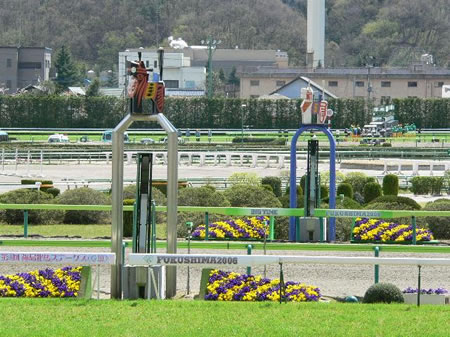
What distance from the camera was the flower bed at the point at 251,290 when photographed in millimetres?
11344

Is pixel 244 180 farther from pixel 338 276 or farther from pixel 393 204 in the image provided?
pixel 338 276

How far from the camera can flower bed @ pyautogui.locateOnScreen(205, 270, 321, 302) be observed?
1134 centimetres

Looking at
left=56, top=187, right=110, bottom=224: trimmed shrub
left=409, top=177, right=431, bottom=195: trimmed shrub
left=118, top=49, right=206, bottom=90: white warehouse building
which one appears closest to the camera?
left=56, top=187, right=110, bottom=224: trimmed shrub

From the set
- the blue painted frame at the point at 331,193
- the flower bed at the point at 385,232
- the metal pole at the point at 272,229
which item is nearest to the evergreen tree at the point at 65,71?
the blue painted frame at the point at 331,193

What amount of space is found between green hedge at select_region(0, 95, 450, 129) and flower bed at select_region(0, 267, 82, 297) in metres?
59.2

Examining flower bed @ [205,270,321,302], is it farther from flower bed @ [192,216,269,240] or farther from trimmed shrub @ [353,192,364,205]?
trimmed shrub @ [353,192,364,205]

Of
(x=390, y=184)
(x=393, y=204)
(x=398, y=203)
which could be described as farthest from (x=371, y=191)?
(x=393, y=204)

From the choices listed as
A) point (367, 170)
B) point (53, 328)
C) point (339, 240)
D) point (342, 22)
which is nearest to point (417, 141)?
point (367, 170)

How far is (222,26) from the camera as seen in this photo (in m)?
149

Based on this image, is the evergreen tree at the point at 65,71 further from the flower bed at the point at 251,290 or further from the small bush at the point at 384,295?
the small bush at the point at 384,295

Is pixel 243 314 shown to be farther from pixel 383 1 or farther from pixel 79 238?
pixel 383 1

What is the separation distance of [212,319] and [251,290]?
159 cm

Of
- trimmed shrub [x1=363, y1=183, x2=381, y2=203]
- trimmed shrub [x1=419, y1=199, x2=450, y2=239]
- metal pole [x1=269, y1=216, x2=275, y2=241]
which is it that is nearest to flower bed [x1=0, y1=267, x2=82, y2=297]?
metal pole [x1=269, y1=216, x2=275, y2=241]

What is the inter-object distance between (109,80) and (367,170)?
84.2 metres
